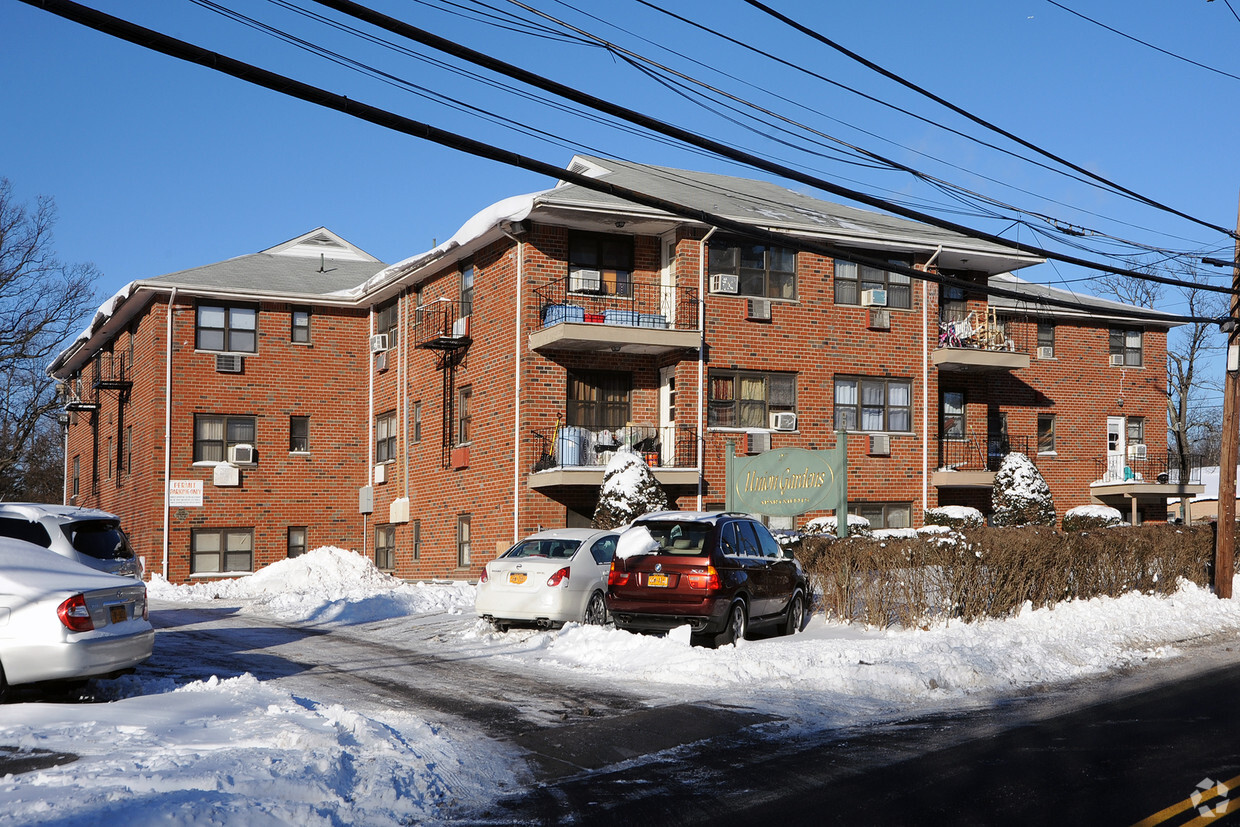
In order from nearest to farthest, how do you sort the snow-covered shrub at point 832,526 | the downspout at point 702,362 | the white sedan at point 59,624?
the white sedan at point 59,624 → the snow-covered shrub at point 832,526 → the downspout at point 702,362

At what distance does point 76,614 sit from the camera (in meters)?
10.6

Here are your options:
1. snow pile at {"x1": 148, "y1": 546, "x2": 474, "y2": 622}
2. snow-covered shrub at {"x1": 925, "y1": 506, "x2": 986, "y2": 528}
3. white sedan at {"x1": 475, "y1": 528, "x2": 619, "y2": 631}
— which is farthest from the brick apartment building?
white sedan at {"x1": 475, "y1": 528, "x2": 619, "y2": 631}

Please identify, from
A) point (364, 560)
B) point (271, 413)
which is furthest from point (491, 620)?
point (271, 413)

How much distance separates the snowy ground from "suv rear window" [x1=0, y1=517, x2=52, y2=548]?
2.48 metres

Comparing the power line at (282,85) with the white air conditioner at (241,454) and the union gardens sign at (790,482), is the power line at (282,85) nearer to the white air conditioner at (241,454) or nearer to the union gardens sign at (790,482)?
the union gardens sign at (790,482)

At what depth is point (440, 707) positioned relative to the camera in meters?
11.3

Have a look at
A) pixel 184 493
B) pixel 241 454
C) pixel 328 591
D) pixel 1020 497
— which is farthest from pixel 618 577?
pixel 184 493

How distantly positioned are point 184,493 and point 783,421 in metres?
17.6

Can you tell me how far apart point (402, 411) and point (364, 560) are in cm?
465

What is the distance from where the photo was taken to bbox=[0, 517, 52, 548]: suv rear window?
15.3 metres

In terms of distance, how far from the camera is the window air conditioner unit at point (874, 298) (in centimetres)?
3027

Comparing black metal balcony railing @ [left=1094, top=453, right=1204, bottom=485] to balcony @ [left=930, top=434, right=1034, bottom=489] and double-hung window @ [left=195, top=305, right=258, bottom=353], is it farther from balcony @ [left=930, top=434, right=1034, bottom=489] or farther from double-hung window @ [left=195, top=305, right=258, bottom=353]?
double-hung window @ [left=195, top=305, right=258, bottom=353]

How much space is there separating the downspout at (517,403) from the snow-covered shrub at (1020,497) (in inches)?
512

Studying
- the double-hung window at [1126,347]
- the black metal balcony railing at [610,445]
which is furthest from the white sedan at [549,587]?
the double-hung window at [1126,347]
